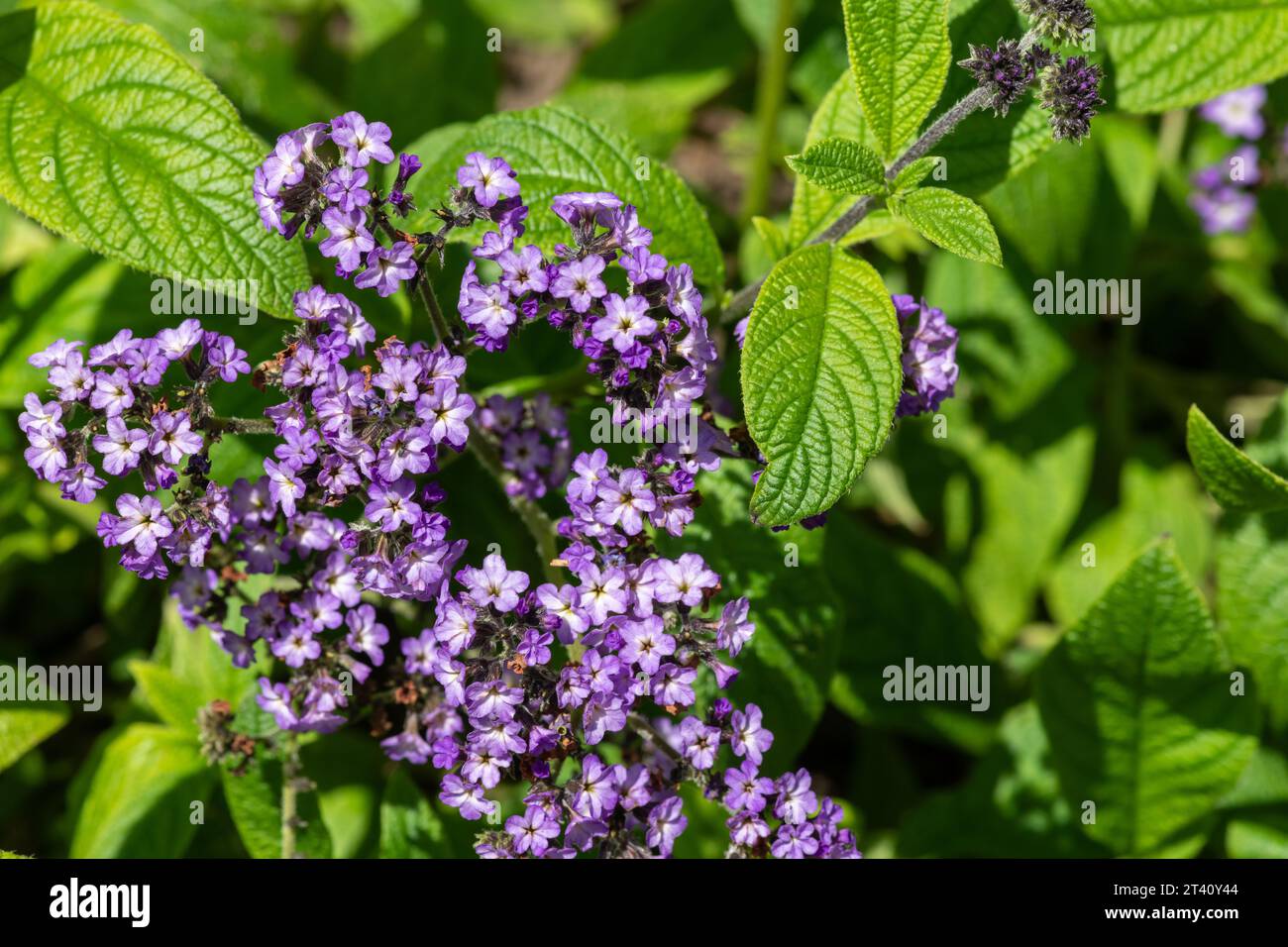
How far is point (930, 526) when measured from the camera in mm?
5551

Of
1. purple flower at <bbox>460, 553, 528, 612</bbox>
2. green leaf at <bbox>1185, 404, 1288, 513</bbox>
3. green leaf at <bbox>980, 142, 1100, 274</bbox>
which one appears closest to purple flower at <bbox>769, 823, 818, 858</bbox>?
purple flower at <bbox>460, 553, 528, 612</bbox>

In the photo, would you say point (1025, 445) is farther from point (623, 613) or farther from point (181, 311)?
point (181, 311)

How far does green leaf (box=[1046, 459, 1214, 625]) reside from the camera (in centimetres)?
528

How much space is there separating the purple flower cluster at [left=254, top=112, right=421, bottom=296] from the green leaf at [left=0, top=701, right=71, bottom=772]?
82.7 inches

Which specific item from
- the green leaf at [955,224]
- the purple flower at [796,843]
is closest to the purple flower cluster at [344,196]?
the green leaf at [955,224]

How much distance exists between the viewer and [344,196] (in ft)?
9.73

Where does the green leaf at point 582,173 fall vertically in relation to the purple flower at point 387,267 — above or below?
above

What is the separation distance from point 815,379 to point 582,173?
1022mm

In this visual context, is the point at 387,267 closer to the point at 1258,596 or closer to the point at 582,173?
the point at 582,173

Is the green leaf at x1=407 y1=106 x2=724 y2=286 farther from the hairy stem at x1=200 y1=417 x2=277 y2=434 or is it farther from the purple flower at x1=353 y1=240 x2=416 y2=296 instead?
the hairy stem at x1=200 y1=417 x2=277 y2=434

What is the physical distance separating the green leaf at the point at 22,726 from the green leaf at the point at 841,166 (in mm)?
3084

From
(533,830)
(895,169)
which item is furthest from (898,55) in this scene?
(533,830)

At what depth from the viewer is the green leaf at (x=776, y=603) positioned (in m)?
3.68

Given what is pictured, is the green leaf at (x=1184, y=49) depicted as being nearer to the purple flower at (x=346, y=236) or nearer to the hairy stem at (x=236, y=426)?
the purple flower at (x=346, y=236)
